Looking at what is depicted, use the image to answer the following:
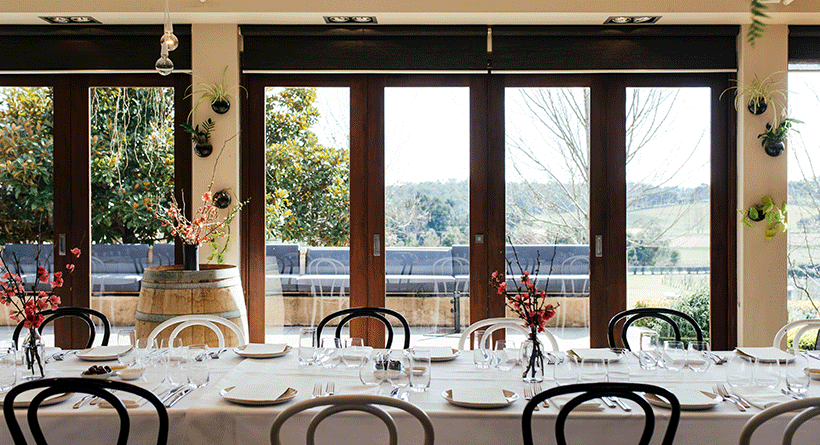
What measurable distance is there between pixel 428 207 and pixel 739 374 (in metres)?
2.43

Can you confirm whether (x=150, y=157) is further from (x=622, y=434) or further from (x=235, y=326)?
(x=622, y=434)

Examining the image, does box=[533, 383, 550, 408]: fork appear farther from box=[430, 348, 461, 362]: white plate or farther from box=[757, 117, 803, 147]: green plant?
box=[757, 117, 803, 147]: green plant

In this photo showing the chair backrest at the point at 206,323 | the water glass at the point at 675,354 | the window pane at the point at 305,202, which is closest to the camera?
the water glass at the point at 675,354

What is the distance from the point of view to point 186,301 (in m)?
3.03

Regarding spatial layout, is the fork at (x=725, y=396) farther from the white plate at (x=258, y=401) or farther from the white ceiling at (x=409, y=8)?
the white ceiling at (x=409, y=8)

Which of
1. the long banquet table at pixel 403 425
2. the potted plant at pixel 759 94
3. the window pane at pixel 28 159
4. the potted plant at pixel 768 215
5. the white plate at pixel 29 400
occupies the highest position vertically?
the potted plant at pixel 759 94

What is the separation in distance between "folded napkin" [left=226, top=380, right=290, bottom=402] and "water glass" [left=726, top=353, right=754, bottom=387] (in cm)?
156

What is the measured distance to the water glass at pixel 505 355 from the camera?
7.55 ft

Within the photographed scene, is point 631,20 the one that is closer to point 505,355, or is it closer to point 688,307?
point 688,307

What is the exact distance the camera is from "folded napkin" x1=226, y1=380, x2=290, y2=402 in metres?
1.92

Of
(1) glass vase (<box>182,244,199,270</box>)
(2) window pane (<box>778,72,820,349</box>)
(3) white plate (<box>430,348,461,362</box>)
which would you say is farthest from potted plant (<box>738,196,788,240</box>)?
(1) glass vase (<box>182,244,199,270</box>)

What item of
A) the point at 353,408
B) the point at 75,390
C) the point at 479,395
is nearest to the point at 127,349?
the point at 75,390

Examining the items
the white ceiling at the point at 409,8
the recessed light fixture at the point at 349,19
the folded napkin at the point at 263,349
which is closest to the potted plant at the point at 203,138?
the white ceiling at the point at 409,8

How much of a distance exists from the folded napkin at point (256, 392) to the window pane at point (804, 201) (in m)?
3.74
